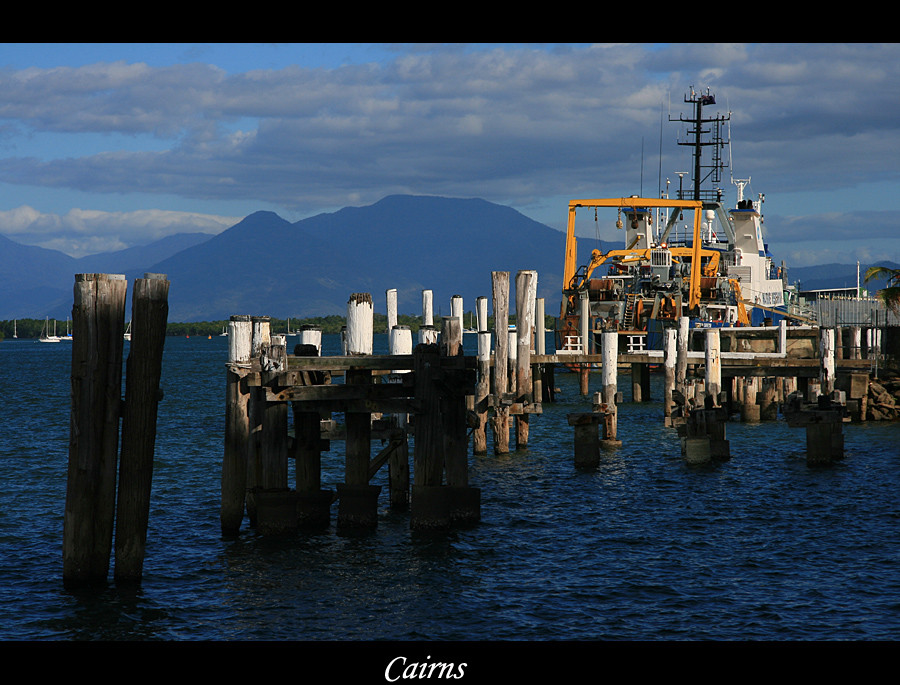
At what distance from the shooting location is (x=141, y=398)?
11914 millimetres

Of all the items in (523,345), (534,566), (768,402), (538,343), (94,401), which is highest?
(538,343)

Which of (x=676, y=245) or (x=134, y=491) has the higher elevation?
(x=676, y=245)

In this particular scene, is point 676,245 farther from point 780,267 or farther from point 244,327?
point 244,327

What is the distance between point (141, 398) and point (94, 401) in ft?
1.80

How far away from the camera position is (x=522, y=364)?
2811 centimetres

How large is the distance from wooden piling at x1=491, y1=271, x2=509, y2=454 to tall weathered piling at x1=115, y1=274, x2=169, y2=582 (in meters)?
13.5

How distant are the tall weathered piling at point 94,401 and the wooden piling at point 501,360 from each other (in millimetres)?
13836

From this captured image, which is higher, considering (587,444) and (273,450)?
(273,450)

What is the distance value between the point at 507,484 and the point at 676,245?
136 ft

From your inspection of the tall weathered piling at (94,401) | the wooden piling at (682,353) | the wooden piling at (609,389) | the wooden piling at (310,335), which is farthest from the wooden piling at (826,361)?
the tall weathered piling at (94,401)

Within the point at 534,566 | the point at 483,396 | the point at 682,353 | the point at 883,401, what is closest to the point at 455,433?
the point at 534,566

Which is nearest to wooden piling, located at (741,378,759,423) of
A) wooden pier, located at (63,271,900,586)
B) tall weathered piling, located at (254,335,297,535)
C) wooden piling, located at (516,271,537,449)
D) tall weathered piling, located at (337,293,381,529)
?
wooden pier, located at (63,271,900,586)

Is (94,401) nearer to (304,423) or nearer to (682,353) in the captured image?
(304,423)
